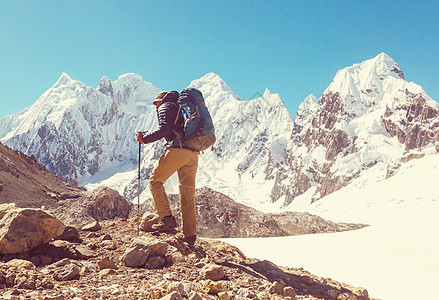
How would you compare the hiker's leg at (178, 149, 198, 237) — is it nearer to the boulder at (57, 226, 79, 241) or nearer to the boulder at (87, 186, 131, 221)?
the boulder at (57, 226, 79, 241)

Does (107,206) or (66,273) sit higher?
(107,206)

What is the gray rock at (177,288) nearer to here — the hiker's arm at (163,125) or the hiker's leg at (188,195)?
the hiker's leg at (188,195)

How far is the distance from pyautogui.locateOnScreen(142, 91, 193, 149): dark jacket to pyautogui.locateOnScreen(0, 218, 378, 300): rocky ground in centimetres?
148

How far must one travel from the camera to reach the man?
4.96 meters

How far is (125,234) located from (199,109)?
Answer: 2502 mm

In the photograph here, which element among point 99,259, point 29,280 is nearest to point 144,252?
point 99,259

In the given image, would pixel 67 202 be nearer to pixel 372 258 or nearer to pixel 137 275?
pixel 372 258

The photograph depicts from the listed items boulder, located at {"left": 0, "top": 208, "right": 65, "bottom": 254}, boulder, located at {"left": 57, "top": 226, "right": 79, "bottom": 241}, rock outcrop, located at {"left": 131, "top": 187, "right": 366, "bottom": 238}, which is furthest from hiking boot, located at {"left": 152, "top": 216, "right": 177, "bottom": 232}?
rock outcrop, located at {"left": 131, "top": 187, "right": 366, "bottom": 238}

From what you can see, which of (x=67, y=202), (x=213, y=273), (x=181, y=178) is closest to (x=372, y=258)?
(x=181, y=178)

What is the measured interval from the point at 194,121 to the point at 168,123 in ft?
1.29

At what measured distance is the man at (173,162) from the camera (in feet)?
16.3

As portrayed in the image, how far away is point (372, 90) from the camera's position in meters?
125

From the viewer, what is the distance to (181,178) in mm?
5297

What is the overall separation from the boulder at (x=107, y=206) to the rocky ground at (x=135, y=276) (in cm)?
946
